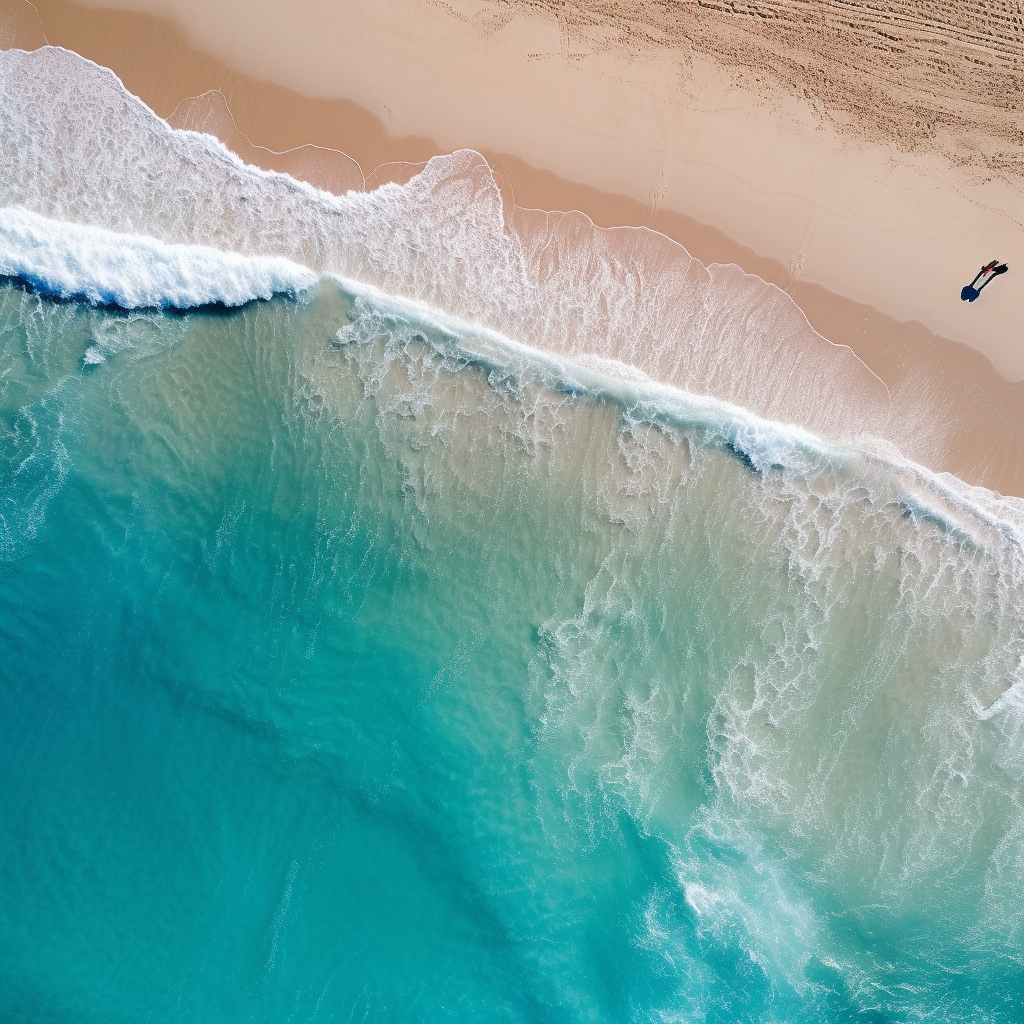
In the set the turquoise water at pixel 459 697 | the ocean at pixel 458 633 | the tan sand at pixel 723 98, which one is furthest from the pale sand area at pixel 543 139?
the turquoise water at pixel 459 697

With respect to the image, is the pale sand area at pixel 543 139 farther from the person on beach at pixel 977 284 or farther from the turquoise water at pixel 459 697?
the turquoise water at pixel 459 697

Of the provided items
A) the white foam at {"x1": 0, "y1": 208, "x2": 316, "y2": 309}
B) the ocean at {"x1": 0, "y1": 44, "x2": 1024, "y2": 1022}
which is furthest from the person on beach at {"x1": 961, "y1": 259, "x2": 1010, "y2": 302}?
the white foam at {"x1": 0, "y1": 208, "x2": 316, "y2": 309}

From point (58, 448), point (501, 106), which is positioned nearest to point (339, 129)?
point (501, 106)

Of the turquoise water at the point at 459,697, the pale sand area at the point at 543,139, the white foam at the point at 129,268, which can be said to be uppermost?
the pale sand area at the point at 543,139

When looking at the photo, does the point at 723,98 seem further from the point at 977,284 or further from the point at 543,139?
the point at 977,284

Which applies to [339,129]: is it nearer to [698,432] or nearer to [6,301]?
[6,301]

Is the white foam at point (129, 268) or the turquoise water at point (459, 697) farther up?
the white foam at point (129, 268)
